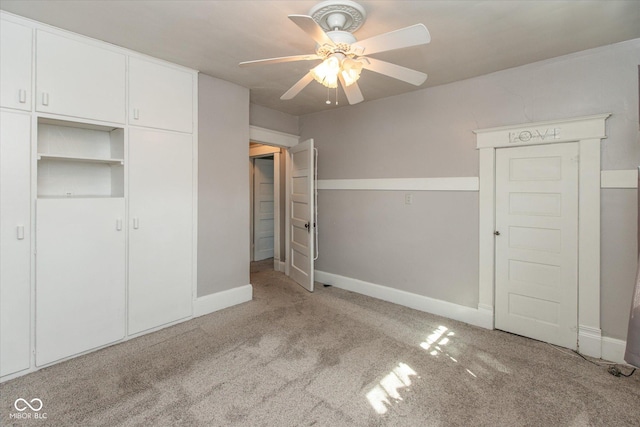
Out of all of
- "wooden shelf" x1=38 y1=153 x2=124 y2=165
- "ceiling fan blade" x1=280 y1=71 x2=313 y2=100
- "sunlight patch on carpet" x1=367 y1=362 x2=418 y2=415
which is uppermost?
"ceiling fan blade" x1=280 y1=71 x2=313 y2=100

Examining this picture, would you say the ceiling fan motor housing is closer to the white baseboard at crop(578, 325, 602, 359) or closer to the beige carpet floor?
the beige carpet floor

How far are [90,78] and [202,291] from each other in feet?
7.03

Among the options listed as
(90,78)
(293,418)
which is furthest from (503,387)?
(90,78)

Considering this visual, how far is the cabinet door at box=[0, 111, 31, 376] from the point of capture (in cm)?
210

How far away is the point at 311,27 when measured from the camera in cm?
157

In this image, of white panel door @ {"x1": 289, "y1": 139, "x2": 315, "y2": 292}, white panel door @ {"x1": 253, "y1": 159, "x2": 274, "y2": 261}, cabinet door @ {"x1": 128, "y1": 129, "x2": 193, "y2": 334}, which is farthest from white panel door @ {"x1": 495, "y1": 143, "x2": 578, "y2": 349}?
white panel door @ {"x1": 253, "y1": 159, "x2": 274, "y2": 261}

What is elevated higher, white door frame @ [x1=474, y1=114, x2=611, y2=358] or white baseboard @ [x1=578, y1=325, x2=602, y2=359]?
white door frame @ [x1=474, y1=114, x2=611, y2=358]

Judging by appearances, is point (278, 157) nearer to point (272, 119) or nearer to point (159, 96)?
point (272, 119)

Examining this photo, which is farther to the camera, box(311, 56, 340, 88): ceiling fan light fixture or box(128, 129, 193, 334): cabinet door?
box(128, 129, 193, 334): cabinet door

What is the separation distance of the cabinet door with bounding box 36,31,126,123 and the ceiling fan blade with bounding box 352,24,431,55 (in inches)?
81.0

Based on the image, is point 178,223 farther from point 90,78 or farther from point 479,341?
point 479,341

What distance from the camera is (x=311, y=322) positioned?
3.10 m

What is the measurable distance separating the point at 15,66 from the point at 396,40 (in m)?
2.56

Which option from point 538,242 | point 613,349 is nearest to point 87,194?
point 538,242
